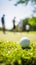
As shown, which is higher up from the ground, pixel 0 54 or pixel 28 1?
pixel 28 1

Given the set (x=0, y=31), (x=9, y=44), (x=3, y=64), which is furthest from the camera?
(x=0, y=31)

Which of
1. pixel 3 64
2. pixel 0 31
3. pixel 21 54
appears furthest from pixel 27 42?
pixel 0 31

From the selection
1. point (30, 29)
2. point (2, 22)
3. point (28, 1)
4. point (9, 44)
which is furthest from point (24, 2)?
point (30, 29)

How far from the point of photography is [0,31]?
1053 cm

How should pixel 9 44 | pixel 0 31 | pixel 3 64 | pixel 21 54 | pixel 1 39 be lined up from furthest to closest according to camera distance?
pixel 0 31
pixel 1 39
pixel 9 44
pixel 21 54
pixel 3 64

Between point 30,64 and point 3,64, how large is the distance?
655 mm

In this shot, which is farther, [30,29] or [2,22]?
[30,29]

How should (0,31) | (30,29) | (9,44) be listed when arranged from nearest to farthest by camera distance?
(9,44) → (0,31) → (30,29)

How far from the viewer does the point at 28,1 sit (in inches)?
352

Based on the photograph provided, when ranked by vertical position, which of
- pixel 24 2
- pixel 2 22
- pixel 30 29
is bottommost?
pixel 30 29

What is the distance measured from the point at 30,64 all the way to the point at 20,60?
0.26 meters

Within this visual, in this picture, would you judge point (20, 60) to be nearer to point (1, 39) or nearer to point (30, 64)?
point (30, 64)

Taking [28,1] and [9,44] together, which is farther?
[28,1]

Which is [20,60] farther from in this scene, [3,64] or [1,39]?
[1,39]
